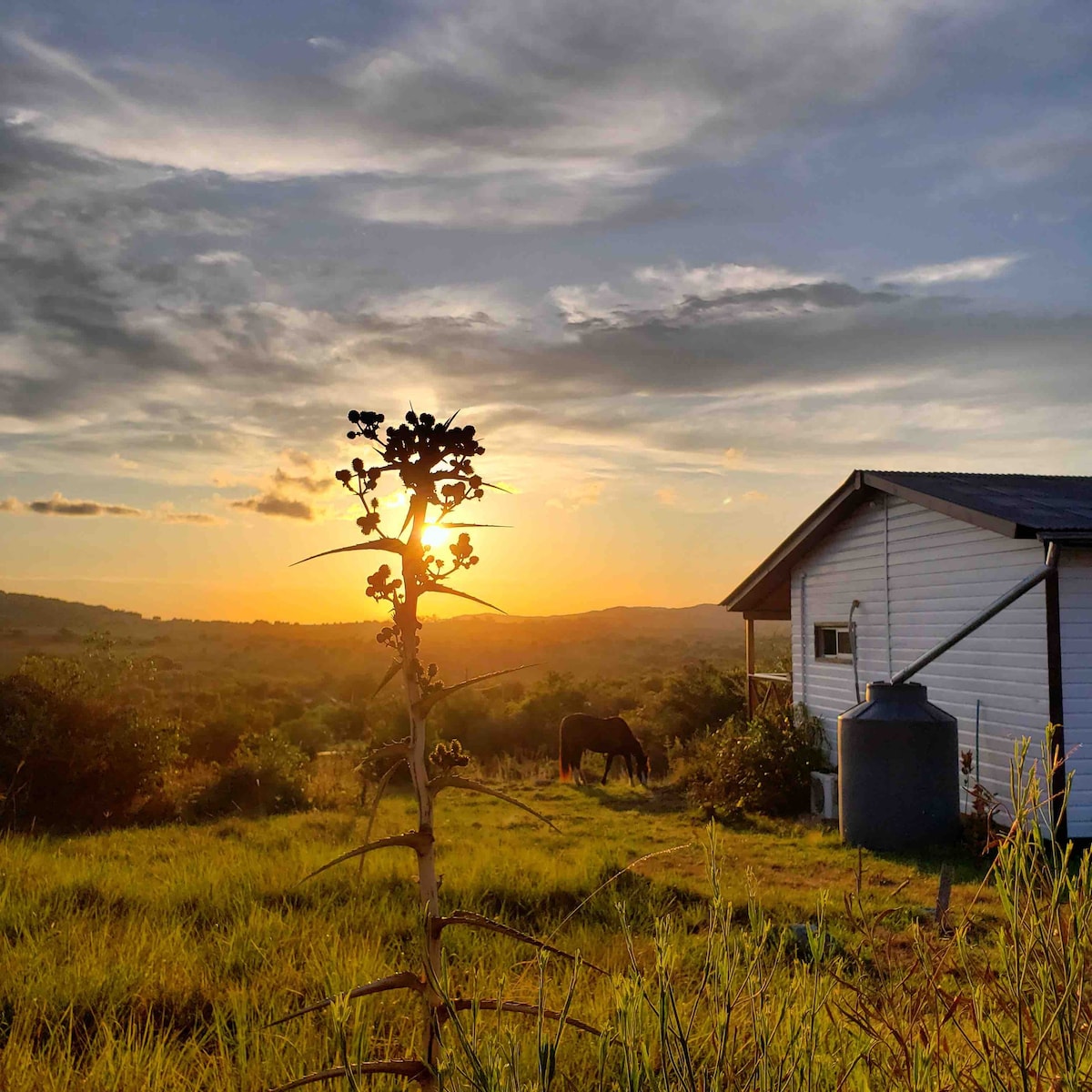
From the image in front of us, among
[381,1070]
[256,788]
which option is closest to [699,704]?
[256,788]

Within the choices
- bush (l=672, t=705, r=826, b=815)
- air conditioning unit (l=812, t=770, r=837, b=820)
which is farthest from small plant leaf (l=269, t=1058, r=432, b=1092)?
bush (l=672, t=705, r=826, b=815)

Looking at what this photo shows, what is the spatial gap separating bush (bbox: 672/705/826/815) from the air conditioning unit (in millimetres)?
280

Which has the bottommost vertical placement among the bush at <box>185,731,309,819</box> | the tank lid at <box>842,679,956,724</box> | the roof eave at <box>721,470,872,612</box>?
the bush at <box>185,731,309,819</box>

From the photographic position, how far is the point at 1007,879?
253 cm

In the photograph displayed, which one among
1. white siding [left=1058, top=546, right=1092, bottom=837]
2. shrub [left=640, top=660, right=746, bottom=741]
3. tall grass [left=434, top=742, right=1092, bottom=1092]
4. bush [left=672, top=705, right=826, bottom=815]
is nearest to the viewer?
tall grass [left=434, top=742, right=1092, bottom=1092]

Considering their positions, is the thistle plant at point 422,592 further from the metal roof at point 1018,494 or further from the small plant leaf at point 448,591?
the metal roof at point 1018,494

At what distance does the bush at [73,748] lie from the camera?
14.5 metres

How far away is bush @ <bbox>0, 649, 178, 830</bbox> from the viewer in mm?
14469

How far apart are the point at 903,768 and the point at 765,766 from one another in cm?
450

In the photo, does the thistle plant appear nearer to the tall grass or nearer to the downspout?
the tall grass

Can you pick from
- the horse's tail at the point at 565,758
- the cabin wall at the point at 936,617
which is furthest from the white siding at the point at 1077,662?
the horse's tail at the point at 565,758

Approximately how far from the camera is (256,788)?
653 inches

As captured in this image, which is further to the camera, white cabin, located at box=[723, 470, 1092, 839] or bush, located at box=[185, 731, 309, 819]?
bush, located at box=[185, 731, 309, 819]

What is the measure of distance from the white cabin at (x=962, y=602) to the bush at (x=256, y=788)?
875 centimetres
